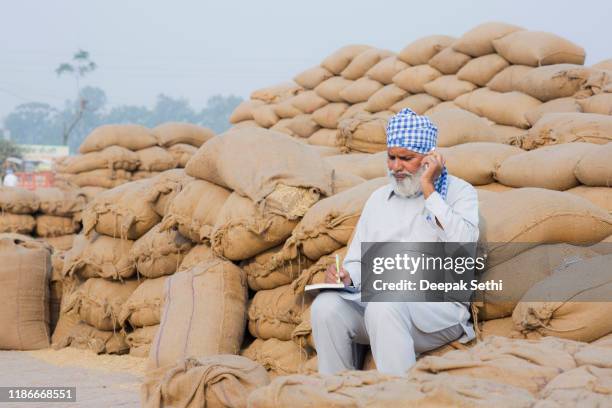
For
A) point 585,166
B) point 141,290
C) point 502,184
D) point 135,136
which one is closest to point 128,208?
point 141,290

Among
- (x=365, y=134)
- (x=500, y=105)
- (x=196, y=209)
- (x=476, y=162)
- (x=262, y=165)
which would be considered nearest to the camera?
(x=262, y=165)

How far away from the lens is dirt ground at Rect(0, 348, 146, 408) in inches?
152

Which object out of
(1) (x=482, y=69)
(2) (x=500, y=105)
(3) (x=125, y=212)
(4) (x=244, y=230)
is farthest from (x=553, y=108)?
(3) (x=125, y=212)

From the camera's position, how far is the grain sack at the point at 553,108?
19.1 feet

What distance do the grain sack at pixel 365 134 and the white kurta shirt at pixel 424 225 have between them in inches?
100

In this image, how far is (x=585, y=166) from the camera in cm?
399

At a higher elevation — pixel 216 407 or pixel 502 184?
pixel 502 184

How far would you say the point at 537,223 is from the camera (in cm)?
320

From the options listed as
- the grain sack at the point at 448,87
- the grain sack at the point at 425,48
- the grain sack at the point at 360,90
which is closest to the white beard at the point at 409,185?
the grain sack at the point at 448,87

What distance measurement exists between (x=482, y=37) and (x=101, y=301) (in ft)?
13.4

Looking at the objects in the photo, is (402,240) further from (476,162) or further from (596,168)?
(476,162)

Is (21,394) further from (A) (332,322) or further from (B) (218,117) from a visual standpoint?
(B) (218,117)

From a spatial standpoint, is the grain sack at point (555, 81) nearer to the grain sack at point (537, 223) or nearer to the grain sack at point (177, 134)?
the grain sack at point (537, 223)

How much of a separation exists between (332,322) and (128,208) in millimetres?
2470
